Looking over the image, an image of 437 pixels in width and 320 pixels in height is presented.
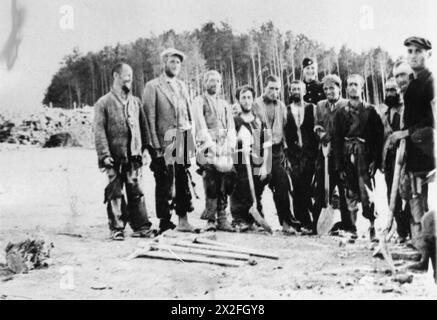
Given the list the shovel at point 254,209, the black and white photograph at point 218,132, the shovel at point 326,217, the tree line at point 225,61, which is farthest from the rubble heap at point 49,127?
the shovel at point 326,217

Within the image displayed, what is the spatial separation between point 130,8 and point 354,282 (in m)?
3.35

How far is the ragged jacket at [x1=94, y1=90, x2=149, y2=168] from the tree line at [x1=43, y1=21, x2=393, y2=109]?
Result: 137mm

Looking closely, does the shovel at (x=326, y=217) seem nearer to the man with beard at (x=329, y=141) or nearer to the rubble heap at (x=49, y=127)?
the man with beard at (x=329, y=141)

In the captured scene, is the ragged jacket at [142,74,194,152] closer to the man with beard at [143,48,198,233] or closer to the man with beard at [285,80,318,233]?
the man with beard at [143,48,198,233]

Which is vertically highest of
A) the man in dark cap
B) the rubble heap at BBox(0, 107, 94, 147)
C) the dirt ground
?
the man in dark cap

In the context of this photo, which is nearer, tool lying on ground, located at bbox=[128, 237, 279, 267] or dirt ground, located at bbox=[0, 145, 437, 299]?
dirt ground, located at bbox=[0, 145, 437, 299]

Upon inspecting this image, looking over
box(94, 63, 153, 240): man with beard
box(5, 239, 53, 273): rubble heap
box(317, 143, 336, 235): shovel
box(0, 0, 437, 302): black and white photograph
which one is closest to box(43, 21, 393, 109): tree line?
box(0, 0, 437, 302): black and white photograph

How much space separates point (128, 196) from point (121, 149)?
1.53ft

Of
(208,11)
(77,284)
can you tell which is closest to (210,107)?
(208,11)

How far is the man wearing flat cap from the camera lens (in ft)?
17.8

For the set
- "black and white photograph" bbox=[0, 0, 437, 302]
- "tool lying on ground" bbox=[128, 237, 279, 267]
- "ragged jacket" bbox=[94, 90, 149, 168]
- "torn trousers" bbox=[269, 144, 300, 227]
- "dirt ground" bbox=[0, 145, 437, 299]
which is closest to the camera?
"dirt ground" bbox=[0, 145, 437, 299]

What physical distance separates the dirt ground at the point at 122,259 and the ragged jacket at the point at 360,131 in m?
0.31

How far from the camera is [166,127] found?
222 inches

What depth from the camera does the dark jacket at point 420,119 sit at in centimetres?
543
